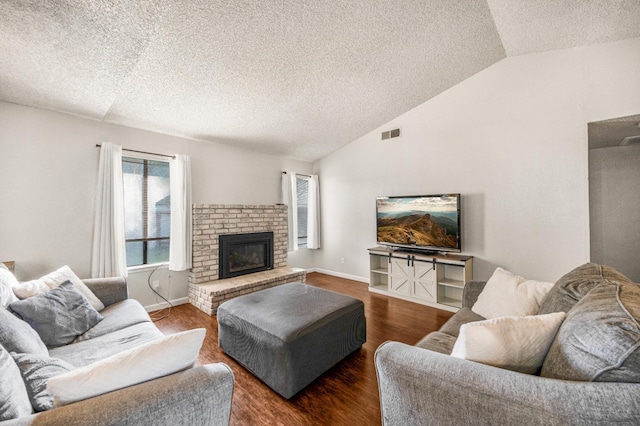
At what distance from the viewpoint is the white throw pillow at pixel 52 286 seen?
77.4 inches

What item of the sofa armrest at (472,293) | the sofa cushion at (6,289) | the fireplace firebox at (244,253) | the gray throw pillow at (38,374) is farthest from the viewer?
the fireplace firebox at (244,253)

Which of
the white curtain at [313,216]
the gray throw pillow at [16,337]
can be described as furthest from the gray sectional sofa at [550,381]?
the white curtain at [313,216]

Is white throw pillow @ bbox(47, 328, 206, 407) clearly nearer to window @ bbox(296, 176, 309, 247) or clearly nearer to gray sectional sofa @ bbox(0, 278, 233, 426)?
gray sectional sofa @ bbox(0, 278, 233, 426)

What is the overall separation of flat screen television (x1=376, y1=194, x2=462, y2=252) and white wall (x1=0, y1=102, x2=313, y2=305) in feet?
11.3

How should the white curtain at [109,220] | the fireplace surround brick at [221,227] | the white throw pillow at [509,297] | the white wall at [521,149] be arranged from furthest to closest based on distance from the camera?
the fireplace surround brick at [221,227] < the white curtain at [109,220] < the white wall at [521,149] < the white throw pillow at [509,297]

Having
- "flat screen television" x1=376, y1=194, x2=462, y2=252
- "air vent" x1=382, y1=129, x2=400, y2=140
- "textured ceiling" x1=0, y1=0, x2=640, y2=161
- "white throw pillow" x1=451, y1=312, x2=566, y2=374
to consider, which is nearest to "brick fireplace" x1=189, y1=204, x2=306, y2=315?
"textured ceiling" x1=0, y1=0, x2=640, y2=161

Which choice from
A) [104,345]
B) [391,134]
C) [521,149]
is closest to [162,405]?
[104,345]

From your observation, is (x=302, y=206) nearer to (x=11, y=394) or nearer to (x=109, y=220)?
(x=109, y=220)

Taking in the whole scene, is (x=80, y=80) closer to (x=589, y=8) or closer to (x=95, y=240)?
(x=95, y=240)

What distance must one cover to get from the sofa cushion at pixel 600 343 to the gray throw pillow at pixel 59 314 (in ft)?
9.42

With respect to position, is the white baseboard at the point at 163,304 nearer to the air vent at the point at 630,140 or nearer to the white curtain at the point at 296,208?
the white curtain at the point at 296,208

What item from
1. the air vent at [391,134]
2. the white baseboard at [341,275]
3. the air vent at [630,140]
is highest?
the air vent at [391,134]

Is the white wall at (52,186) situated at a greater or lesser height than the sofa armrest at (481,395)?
greater

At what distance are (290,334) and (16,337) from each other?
150 centimetres
